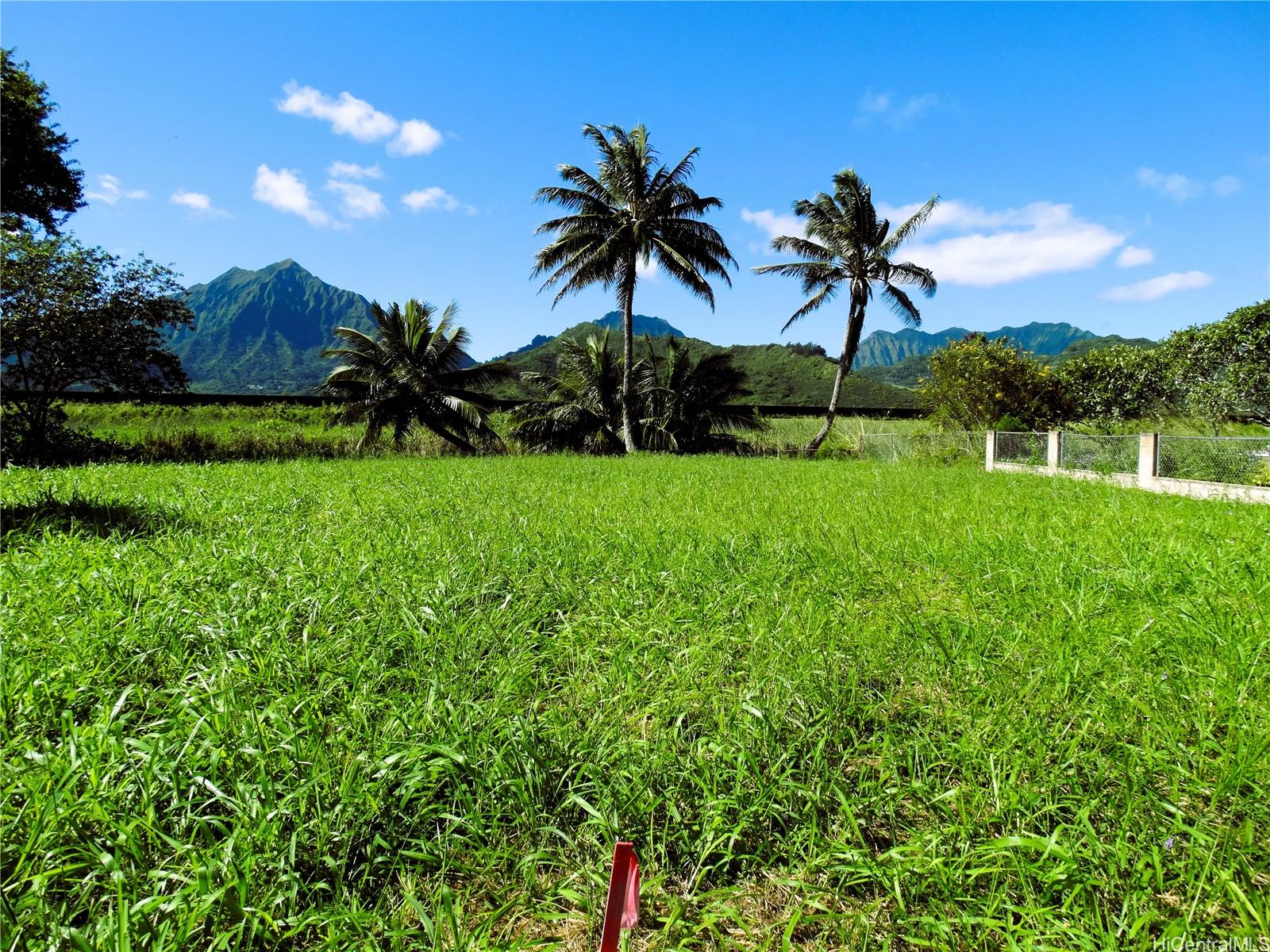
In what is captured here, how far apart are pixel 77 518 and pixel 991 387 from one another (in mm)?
27242

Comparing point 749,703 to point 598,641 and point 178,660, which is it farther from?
point 178,660

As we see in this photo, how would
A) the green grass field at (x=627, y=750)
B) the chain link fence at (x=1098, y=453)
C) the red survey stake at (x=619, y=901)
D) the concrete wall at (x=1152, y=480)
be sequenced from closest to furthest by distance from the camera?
1. the red survey stake at (x=619, y=901)
2. the green grass field at (x=627, y=750)
3. the concrete wall at (x=1152, y=480)
4. the chain link fence at (x=1098, y=453)

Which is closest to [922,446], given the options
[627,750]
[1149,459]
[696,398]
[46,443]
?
[696,398]

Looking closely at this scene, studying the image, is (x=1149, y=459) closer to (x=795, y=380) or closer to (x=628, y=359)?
(x=628, y=359)

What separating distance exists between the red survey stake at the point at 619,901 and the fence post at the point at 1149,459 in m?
15.0

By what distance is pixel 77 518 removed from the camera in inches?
207

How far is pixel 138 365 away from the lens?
1563cm

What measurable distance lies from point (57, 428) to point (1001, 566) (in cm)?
2041

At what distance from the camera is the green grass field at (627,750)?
1394mm

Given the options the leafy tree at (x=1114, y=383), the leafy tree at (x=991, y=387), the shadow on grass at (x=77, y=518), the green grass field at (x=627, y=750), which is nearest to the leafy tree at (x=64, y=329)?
the shadow on grass at (x=77, y=518)

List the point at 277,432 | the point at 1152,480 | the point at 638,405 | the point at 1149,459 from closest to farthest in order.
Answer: the point at 1152,480, the point at 1149,459, the point at 277,432, the point at 638,405

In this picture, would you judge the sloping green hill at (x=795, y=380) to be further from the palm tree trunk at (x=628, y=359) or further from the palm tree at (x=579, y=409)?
the palm tree trunk at (x=628, y=359)

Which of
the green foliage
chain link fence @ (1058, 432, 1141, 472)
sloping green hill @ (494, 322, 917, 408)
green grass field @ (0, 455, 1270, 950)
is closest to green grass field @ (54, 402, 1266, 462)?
the green foliage

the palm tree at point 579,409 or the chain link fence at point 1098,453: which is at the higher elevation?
the palm tree at point 579,409
